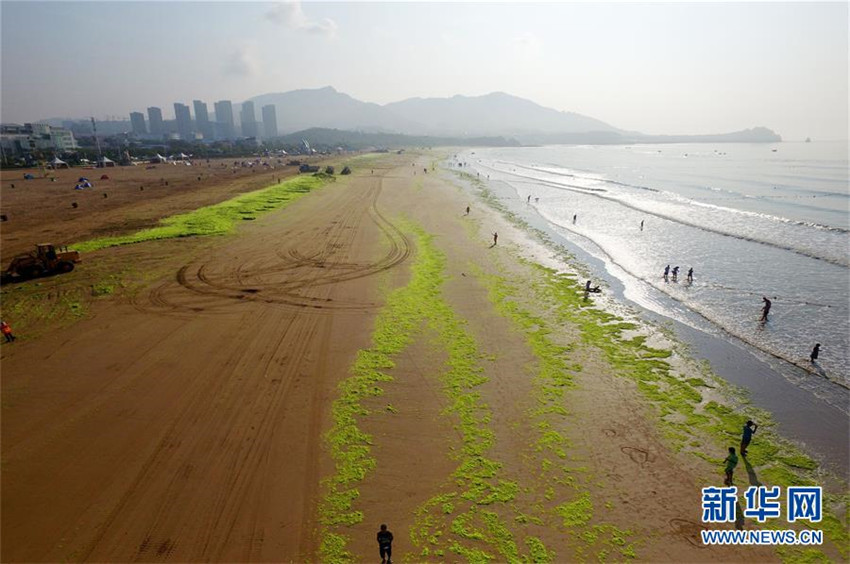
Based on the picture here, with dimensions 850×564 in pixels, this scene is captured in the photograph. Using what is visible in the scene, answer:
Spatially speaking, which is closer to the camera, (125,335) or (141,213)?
(125,335)

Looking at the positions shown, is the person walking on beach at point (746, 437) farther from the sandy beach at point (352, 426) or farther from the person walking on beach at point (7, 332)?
the person walking on beach at point (7, 332)

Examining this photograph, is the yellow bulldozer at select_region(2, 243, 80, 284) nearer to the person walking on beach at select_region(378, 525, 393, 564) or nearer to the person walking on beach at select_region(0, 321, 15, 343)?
the person walking on beach at select_region(0, 321, 15, 343)

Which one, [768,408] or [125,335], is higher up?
[125,335]

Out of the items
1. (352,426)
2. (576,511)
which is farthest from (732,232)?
(352,426)

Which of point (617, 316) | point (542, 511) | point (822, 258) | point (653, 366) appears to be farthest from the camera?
point (822, 258)

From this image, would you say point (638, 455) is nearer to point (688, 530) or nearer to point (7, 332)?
point (688, 530)

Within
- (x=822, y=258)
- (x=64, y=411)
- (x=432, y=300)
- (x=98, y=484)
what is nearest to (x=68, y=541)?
(x=98, y=484)

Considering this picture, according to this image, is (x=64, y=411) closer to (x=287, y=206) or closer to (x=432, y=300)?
(x=432, y=300)
